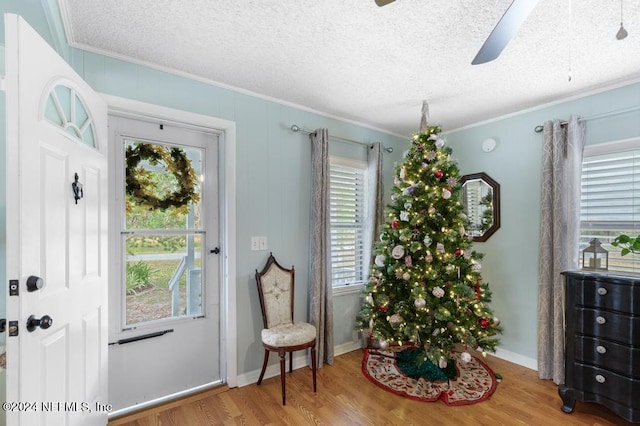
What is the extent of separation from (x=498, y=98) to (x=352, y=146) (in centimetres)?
144

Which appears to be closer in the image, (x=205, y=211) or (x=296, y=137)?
(x=205, y=211)

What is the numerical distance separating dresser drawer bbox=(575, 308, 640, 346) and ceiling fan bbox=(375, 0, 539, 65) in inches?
74.2

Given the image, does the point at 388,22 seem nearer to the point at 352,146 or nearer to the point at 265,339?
the point at 352,146

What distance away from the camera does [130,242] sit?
87.7 inches

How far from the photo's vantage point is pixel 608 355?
6.61 feet

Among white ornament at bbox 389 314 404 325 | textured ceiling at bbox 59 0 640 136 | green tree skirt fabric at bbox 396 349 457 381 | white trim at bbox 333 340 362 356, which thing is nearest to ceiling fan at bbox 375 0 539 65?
textured ceiling at bbox 59 0 640 136

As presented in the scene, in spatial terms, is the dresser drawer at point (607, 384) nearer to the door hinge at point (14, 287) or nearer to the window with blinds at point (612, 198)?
the window with blinds at point (612, 198)

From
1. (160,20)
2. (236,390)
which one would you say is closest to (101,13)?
(160,20)

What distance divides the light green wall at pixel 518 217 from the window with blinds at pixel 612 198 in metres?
0.21

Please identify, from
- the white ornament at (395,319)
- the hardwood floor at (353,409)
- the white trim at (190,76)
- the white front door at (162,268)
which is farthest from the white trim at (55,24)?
the white ornament at (395,319)

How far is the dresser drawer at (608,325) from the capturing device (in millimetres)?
1910

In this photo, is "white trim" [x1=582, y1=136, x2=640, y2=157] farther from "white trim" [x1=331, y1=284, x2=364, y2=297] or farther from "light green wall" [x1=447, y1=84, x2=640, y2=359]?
→ "white trim" [x1=331, y1=284, x2=364, y2=297]

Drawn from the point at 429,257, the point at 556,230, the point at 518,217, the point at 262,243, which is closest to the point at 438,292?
the point at 429,257

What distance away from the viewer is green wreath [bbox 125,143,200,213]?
7.35 ft
